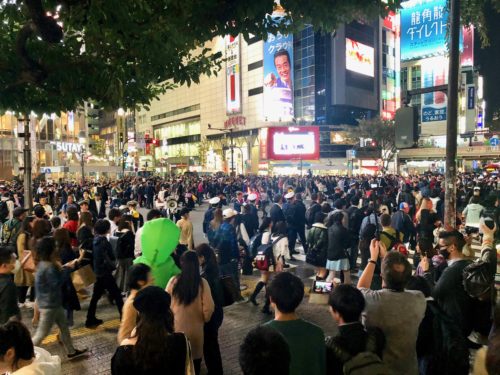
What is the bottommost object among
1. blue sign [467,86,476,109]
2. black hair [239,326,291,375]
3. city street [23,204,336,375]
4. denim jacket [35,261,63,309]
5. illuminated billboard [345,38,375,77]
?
city street [23,204,336,375]

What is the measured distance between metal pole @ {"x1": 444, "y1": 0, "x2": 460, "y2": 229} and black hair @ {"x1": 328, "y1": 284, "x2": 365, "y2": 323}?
601 cm

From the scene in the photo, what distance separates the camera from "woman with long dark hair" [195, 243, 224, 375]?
4148 millimetres

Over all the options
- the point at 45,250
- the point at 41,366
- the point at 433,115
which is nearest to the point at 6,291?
the point at 45,250

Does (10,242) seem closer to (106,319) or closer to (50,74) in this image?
(106,319)

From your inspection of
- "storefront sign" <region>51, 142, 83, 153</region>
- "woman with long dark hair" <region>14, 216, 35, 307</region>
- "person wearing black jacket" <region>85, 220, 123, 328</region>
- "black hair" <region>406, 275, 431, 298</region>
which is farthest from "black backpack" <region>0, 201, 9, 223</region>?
"storefront sign" <region>51, 142, 83, 153</region>

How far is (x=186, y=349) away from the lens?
2.57 meters

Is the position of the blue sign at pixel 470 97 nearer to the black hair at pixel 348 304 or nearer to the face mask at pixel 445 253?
the face mask at pixel 445 253

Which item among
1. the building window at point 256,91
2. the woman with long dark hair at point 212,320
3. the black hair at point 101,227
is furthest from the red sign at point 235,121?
the woman with long dark hair at point 212,320

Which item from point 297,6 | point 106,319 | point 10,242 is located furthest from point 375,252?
point 10,242

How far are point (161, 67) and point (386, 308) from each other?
14.6 feet

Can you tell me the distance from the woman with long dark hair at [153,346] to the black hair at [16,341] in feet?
1.64

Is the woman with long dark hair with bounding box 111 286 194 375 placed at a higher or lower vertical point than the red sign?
lower

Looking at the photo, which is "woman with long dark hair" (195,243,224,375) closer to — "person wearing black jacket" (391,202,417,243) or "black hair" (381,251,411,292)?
"black hair" (381,251,411,292)

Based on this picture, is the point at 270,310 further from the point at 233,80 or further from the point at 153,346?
the point at 233,80
